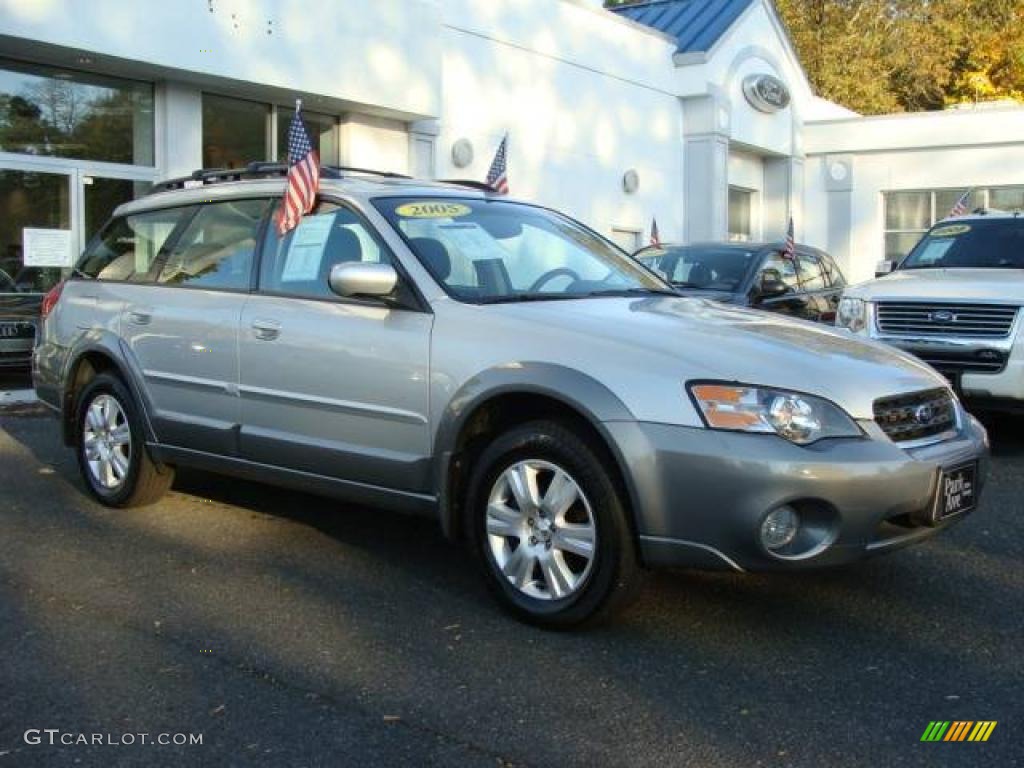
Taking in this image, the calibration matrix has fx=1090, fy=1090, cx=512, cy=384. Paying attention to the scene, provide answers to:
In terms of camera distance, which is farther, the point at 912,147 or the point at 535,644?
the point at 912,147

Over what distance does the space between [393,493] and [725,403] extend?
153 cm

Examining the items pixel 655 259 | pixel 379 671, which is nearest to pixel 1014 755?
pixel 379 671

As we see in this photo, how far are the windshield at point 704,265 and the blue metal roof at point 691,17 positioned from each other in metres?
12.7

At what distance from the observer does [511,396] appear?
4191 mm

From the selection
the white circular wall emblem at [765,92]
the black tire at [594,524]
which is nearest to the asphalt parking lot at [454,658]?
the black tire at [594,524]

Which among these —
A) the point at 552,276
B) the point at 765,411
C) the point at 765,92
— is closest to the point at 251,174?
the point at 552,276

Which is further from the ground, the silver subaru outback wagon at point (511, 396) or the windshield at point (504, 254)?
the windshield at point (504, 254)

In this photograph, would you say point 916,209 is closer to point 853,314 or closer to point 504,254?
point 853,314

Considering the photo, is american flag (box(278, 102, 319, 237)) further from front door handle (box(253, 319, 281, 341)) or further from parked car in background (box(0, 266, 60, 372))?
parked car in background (box(0, 266, 60, 372))

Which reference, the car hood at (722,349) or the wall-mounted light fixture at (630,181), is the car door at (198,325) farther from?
the wall-mounted light fixture at (630,181)

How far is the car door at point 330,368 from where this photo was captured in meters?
4.47

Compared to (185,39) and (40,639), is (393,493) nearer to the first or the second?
(40,639)

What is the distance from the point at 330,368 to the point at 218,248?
127 centimetres

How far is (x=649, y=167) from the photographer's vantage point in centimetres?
2078
